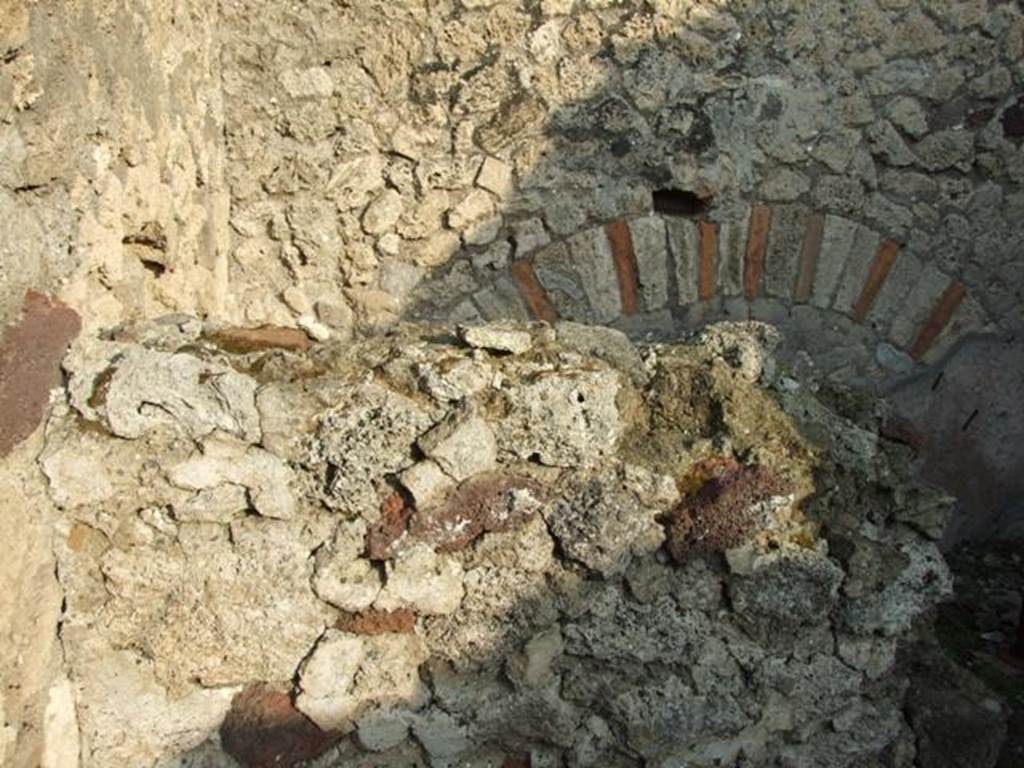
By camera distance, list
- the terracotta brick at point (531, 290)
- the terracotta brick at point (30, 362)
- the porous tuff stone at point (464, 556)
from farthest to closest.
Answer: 1. the terracotta brick at point (531, 290)
2. the porous tuff stone at point (464, 556)
3. the terracotta brick at point (30, 362)

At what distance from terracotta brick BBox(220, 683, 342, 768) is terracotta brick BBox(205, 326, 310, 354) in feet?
2.20

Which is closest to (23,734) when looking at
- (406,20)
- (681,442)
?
(681,442)

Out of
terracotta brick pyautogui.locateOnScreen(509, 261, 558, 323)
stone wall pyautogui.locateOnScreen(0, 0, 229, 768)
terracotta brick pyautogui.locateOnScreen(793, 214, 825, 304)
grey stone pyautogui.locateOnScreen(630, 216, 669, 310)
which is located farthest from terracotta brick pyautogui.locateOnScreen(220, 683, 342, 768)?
terracotta brick pyautogui.locateOnScreen(793, 214, 825, 304)

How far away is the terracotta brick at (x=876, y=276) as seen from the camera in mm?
3736

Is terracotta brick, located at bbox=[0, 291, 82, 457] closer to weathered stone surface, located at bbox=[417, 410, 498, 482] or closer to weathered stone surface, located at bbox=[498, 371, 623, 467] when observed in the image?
weathered stone surface, located at bbox=[417, 410, 498, 482]

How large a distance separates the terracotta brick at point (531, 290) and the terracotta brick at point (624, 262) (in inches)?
10.7

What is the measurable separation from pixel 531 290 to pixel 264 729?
200 cm

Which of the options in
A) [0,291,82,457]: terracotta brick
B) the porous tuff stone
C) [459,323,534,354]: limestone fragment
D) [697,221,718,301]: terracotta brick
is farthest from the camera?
[697,221,718,301]: terracotta brick

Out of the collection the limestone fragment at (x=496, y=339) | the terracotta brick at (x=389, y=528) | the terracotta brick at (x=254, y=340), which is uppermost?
the limestone fragment at (x=496, y=339)

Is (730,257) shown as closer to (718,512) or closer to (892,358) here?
(892,358)

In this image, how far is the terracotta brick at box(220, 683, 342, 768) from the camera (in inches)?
→ 75.5

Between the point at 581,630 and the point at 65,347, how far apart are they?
3.74 ft

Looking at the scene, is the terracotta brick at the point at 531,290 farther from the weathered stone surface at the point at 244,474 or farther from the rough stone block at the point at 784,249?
the weathered stone surface at the point at 244,474

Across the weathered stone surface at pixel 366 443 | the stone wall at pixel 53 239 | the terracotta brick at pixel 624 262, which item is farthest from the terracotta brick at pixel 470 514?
the terracotta brick at pixel 624 262
